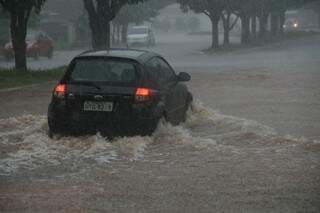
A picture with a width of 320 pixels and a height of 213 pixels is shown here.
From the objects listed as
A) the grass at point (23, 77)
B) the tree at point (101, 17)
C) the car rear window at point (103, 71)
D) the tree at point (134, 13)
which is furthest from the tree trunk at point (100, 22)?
the tree at point (134, 13)

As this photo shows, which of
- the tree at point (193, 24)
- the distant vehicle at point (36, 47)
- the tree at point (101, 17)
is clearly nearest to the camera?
the tree at point (101, 17)

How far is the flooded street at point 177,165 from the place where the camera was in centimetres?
736

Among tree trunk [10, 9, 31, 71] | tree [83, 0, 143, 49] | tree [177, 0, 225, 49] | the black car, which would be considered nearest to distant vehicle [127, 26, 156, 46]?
tree [177, 0, 225, 49]

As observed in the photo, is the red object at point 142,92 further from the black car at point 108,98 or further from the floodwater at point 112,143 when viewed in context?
the floodwater at point 112,143

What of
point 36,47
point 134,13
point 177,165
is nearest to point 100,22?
point 36,47

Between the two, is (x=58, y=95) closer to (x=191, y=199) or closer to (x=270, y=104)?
(x=191, y=199)

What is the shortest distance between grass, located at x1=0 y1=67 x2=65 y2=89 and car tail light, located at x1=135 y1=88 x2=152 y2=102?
1032 cm

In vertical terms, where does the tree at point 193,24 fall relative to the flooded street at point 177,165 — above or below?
above

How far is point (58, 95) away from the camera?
35.9 feet

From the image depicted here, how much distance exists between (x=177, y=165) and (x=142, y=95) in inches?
69.1

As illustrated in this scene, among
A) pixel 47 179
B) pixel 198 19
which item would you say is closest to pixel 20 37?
pixel 47 179

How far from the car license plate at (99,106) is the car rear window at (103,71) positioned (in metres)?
0.39

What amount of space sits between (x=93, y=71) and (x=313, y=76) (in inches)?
595

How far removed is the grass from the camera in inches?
836
